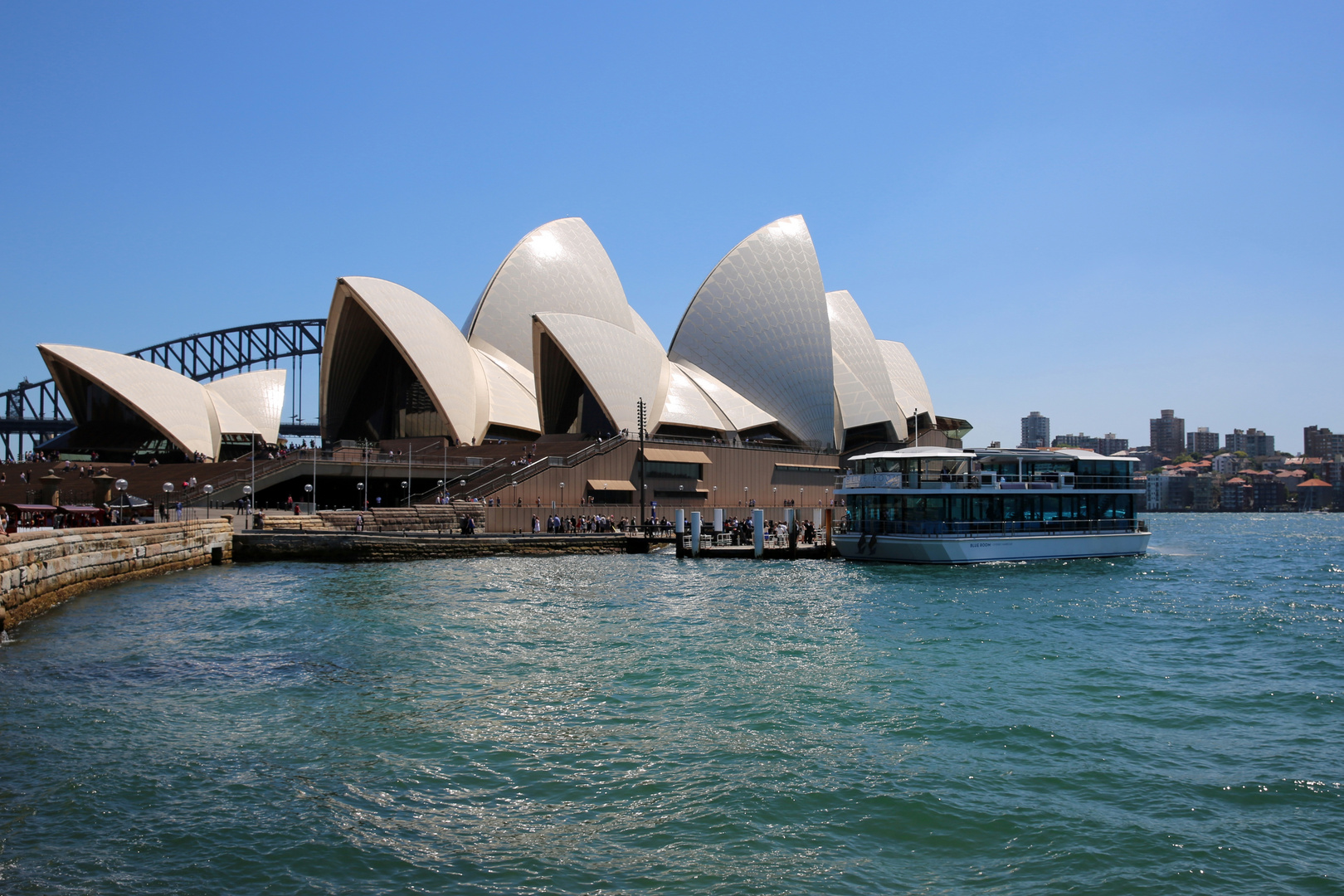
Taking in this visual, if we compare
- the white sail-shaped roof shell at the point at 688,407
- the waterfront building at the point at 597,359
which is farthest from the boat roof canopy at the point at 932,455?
the white sail-shaped roof shell at the point at 688,407

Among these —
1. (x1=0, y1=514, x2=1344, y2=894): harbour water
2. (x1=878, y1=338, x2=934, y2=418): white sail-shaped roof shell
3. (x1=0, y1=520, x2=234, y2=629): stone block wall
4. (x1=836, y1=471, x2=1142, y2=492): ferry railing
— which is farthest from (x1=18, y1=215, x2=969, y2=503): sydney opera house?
(x1=0, y1=514, x2=1344, y2=894): harbour water

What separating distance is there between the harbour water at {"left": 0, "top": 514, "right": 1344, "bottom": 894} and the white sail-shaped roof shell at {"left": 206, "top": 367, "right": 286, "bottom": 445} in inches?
1684

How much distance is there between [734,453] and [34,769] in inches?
1591

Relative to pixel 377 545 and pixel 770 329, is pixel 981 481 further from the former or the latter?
pixel 770 329

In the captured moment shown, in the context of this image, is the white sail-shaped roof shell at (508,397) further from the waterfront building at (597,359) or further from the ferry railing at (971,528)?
the ferry railing at (971,528)

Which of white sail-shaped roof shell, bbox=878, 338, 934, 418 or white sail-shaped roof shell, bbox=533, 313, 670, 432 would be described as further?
white sail-shaped roof shell, bbox=878, 338, 934, 418

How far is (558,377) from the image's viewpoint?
49625 mm

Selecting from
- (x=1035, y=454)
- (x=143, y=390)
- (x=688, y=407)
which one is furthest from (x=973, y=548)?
(x=143, y=390)

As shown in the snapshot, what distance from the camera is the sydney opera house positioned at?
47.7 metres

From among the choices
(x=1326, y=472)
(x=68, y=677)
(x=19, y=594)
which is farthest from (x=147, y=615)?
(x=1326, y=472)

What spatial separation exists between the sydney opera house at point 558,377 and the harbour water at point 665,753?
88.1 ft

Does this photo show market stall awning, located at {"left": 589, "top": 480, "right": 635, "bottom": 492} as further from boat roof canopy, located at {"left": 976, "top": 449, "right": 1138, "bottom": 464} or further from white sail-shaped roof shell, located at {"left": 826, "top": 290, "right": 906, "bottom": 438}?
white sail-shaped roof shell, located at {"left": 826, "top": 290, "right": 906, "bottom": 438}

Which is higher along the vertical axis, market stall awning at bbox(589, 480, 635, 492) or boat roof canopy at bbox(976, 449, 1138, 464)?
boat roof canopy at bbox(976, 449, 1138, 464)

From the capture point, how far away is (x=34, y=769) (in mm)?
8695
